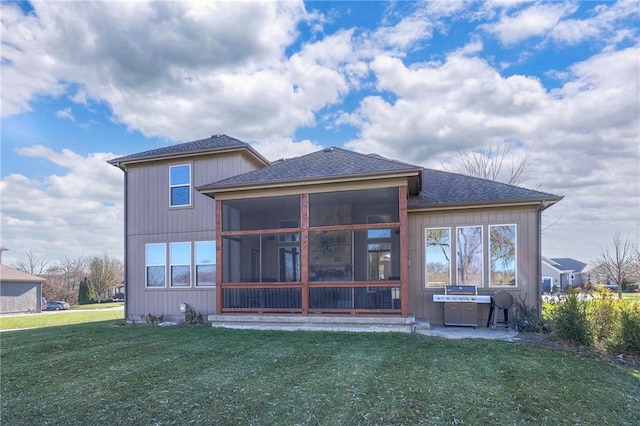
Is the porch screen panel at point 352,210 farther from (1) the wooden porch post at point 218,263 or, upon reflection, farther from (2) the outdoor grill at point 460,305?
(2) the outdoor grill at point 460,305

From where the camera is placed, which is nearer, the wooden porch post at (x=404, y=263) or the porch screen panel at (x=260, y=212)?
the wooden porch post at (x=404, y=263)

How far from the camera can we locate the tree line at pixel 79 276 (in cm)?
3759

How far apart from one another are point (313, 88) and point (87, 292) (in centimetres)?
3446

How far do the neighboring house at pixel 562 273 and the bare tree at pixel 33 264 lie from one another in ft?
187

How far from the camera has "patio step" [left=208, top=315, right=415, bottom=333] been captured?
8383 millimetres

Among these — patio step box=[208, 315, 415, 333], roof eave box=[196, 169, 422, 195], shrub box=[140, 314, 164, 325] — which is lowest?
shrub box=[140, 314, 164, 325]

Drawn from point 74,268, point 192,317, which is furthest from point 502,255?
point 74,268

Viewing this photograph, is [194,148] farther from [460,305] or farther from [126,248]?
[460,305]

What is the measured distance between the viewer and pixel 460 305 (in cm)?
914

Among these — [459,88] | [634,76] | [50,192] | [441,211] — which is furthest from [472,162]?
[50,192]

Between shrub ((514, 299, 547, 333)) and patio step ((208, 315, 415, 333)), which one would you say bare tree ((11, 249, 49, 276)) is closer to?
patio step ((208, 315, 415, 333))

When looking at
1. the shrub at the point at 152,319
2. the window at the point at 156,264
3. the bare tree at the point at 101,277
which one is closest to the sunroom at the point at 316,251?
the window at the point at 156,264

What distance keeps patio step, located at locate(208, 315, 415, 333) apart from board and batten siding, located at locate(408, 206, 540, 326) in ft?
3.87

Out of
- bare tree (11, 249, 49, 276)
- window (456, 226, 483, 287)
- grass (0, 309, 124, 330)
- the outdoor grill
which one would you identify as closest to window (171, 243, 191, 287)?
grass (0, 309, 124, 330)
